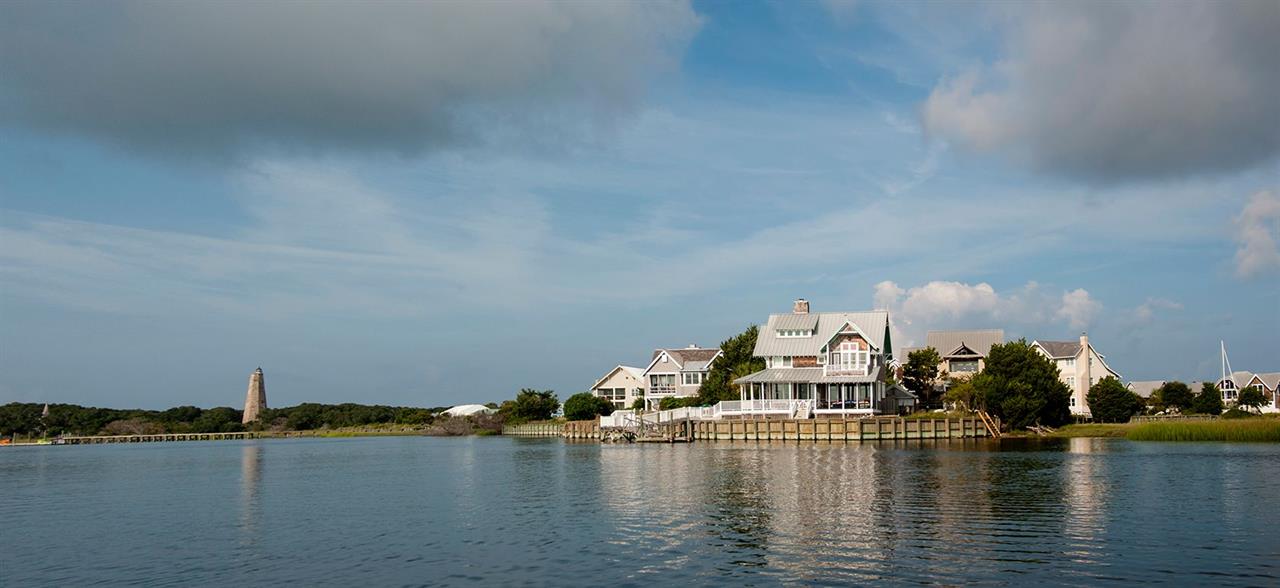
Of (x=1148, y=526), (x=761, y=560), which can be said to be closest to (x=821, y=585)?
(x=761, y=560)

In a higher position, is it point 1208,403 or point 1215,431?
point 1208,403

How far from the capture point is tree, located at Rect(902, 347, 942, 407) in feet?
287

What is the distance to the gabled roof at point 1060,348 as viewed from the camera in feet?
321

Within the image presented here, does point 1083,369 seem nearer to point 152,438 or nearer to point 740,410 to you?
point 740,410

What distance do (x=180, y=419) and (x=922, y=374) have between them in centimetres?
13257

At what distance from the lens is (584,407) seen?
9944 cm

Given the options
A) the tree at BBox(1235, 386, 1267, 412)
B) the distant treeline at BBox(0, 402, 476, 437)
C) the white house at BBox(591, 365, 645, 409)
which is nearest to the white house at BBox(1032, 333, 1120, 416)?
the tree at BBox(1235, 386, 1267, 412)

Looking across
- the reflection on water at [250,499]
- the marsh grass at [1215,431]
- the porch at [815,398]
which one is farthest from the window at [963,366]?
the reflection on water at [250,499]

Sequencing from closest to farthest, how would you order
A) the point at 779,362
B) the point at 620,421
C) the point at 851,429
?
the point at 851,429
the point at 779,362
the point at 620,421

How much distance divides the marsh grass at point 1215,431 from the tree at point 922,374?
22855 millimetres

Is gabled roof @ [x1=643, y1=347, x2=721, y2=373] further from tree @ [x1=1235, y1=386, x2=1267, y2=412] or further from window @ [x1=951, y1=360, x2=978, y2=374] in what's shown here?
tree @ [x1=1235, y1=386, x2=1267, y2=412]

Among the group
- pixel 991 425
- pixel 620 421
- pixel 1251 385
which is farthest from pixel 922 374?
pixel 1251 385

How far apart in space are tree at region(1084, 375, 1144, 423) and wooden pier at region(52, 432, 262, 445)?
12307 centimetres

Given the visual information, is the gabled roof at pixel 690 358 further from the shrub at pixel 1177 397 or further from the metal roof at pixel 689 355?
the shrub at pixel 1177 397
